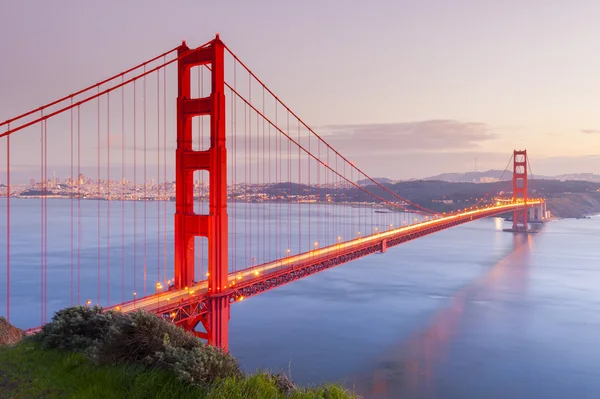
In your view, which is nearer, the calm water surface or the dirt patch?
the dirt patch

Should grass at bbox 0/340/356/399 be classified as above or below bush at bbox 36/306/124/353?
below

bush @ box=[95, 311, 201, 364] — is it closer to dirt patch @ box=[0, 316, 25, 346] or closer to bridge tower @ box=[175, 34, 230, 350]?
dirt patch @ box=[0, 316, 25, 346]

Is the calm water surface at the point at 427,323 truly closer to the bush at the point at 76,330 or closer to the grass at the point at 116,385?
the bush at the point at 76,330

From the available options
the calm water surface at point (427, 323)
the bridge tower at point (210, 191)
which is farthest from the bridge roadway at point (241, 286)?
the calm water surface at point (427, 323)

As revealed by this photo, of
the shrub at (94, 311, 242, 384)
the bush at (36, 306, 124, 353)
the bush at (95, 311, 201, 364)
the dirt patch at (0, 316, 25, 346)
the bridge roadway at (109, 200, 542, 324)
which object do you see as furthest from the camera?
the bridge roadway at (109, 200, 542, 324)

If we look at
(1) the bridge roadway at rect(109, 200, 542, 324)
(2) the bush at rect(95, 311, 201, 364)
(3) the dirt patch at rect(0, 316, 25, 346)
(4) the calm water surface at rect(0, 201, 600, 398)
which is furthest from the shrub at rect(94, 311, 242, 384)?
(1) the bridge roadway at rect(109, 200, 542, 324)

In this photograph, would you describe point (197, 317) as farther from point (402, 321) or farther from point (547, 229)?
point (547, 229)
